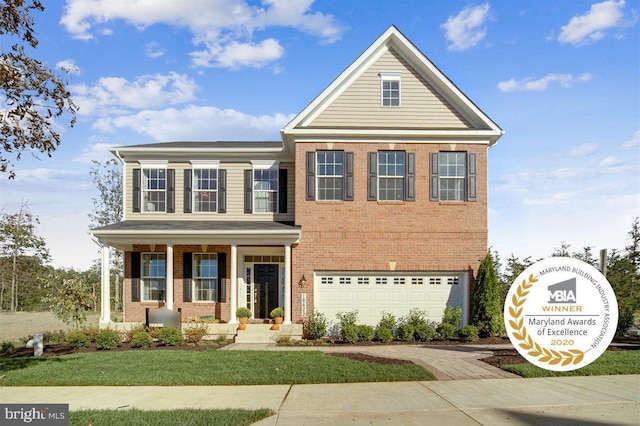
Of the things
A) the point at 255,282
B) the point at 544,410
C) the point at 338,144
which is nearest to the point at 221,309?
the point at 255,282

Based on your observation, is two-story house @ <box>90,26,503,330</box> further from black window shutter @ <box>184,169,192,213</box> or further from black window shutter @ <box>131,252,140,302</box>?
black window shutter @ <box>184,169,192,213</box>

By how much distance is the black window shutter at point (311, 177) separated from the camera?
59.0 ft

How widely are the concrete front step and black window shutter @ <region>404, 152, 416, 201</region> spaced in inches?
243

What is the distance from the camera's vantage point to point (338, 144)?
59.2ft

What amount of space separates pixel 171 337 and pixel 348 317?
553cm

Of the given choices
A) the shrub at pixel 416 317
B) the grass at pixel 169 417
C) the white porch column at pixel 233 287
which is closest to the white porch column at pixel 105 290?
the white porch column at pixel 233 287

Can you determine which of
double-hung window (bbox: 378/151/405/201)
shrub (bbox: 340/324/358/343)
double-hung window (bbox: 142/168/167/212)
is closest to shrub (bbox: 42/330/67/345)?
double-hung window (bbox: 142/168/167/212)

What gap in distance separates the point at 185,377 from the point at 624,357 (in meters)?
9.55

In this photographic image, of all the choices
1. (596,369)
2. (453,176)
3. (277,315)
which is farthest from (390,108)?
(596,369)

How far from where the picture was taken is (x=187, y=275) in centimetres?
1934

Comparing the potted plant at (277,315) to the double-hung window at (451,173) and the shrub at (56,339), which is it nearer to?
the shrub at (56,339)

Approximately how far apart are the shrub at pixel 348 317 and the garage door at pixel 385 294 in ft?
0.63

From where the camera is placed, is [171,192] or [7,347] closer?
[7,347]

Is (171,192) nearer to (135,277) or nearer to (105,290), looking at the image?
(135,277)
